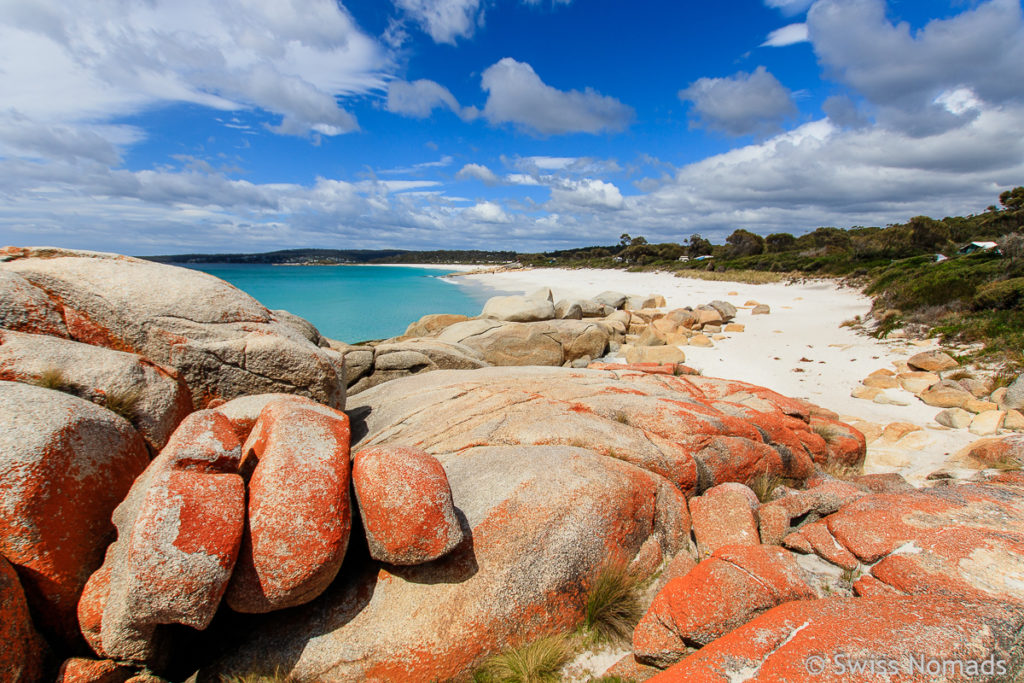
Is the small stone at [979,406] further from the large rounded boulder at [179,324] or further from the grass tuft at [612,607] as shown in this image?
the large rounded boulder at [179,324]

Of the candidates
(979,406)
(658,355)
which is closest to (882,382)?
(979,406)

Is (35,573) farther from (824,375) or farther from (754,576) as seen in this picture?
(824,375)

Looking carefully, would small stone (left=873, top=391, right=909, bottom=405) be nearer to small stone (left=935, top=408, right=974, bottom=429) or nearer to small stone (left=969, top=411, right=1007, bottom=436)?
small stone (left=935, top=408, right=974, bottom=429)

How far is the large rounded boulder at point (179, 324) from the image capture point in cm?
635

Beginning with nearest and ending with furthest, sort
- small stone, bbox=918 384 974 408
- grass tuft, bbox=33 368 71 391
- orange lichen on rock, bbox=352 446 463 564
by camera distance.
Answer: orange lichen on rock, bbox=352 446 463 564
grass tuft, bbox=33 368 71 391
small stone, bbox=918 384 974 408

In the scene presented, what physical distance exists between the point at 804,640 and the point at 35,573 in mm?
5955

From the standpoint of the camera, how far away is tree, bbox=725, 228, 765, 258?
68938 millimetres

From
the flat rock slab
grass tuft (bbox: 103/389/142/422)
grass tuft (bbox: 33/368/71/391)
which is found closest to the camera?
the flat rock slab

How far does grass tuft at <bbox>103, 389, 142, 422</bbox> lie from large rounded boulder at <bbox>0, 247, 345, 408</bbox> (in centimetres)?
119

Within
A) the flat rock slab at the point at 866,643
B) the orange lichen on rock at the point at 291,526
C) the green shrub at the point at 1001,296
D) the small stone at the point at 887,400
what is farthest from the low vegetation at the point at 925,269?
the orange lichen on rock at the point at 291,526

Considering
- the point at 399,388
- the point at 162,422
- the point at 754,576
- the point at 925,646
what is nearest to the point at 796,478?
the point at 754,576

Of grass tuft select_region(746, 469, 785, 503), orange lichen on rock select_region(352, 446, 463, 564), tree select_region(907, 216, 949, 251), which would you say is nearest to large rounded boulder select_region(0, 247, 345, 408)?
orange lichen on rock select_region(352, 446, 463, 564)

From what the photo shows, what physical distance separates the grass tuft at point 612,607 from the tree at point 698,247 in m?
86.8

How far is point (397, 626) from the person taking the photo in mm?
4285
